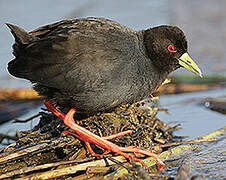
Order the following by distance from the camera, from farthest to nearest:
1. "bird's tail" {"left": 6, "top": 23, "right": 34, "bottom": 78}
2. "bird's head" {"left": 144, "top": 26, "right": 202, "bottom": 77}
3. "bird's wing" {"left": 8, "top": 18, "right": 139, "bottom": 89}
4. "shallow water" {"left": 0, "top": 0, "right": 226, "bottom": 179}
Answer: "shallow water" {"left": 0, "top": 0, "right": 226, "bottom": 179} → "bird's head" {"left": 144, "top": 26, "right": 202, "bottom": 77} → "bird's tail" {"left": 6, "top": 23, "right": 34, "bottom": 78} → "bird's wing" {"left": 8, "top": 18, "right": 139, "bottom": 89}

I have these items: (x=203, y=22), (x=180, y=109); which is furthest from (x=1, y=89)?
(x=203, y=22)

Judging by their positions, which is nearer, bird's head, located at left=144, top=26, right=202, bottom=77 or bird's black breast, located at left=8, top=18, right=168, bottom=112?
bird's black breast, located at left=8, top=18, right=168, bottom=112

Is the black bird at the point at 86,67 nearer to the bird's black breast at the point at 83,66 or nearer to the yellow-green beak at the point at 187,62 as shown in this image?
the bird's black breast at the point at 83,66

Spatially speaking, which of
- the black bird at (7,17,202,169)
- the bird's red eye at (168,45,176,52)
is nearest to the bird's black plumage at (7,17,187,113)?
the black bird at (7,17,202,169)

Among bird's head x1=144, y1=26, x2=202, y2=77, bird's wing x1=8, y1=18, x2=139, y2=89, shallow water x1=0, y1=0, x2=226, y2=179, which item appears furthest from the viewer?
shallow water x1=0, y1=0, x2=226, y2=179

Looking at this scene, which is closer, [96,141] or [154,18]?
[96,141]

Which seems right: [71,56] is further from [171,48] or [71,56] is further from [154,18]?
[154,18]

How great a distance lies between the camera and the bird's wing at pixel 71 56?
15.5ft

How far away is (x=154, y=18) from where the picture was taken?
10602mm

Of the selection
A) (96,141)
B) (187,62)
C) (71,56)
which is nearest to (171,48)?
(187,62)

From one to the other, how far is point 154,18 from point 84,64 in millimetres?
6275

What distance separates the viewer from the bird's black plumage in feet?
15.5

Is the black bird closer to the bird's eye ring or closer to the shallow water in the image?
the bird's eye ring

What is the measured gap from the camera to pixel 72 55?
4.71 meters
